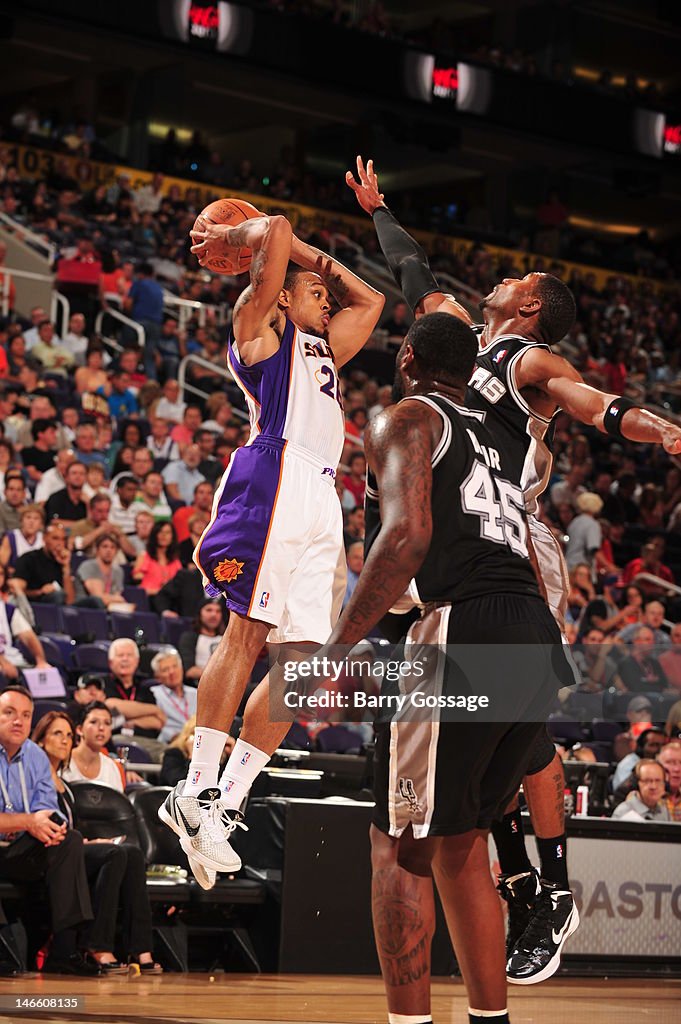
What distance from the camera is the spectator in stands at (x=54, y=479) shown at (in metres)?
12.0

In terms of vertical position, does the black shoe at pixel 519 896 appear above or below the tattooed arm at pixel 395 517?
below

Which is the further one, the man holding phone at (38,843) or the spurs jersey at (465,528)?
the man holding phone at (38,843)

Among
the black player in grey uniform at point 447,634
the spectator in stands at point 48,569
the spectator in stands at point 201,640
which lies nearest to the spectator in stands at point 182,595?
the spectator in stands at point 201,640

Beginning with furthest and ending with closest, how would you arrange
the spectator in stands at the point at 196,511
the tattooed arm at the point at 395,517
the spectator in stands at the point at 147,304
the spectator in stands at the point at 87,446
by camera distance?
the spectator in stands at the point at 147,304
the spectator in stands at the point at 87,446
the spectator in stands at the point at 196,511
the tattooed arm at the point at 395,517

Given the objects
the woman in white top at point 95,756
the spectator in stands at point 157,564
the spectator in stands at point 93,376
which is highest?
the spectator in stands at point 93,376

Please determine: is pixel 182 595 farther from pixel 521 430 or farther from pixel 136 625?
pixel 521 430

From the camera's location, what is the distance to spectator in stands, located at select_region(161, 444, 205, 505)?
13.0 m

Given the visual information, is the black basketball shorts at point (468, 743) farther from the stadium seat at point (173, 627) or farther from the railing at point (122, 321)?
the railing at point (122, 321)

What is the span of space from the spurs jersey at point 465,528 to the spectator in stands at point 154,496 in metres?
8.45

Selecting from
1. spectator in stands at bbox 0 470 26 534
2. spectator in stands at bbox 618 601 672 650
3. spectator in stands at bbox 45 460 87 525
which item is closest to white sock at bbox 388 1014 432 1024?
spectator in stands at bbox 0 470 26 534

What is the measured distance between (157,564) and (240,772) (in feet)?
22.4

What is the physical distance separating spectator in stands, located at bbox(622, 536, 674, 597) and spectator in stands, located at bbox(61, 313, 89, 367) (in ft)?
20.6

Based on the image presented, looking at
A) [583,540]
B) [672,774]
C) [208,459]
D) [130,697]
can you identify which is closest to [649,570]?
[583,540]

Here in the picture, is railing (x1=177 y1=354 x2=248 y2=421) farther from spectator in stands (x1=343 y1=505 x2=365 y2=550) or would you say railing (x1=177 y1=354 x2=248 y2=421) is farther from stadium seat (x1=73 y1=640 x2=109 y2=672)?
stadium seat (x1=73 y1=640 x2=109 y2=672)
